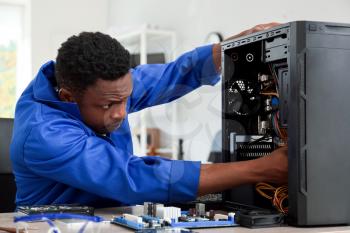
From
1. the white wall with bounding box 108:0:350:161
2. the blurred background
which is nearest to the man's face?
the white wall with bounding box 108:0:350:161

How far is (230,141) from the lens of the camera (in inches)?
46.3

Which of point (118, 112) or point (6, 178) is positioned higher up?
point (118, 112)

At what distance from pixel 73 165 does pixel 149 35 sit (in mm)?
3420

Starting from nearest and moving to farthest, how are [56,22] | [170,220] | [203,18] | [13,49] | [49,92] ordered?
1. [170,220]
2. [49,92]
3. [203,18]
4. [56,22]
5. [13,49]

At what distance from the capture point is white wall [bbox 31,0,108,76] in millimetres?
4500

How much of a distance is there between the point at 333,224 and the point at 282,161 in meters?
0.14

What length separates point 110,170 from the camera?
0.99 m

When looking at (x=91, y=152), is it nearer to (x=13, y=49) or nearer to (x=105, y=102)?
(x=105, y=102)

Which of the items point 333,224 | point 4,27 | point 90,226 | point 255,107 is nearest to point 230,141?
point 255,107

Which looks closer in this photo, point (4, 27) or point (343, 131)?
point (343, 131)

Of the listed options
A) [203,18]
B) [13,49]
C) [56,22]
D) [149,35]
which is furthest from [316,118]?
[13,49]

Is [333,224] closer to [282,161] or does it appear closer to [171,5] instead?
[282,161]

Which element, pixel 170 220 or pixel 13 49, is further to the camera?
pixel 13 49

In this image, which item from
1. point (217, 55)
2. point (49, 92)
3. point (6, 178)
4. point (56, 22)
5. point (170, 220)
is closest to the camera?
point (170, 220)
